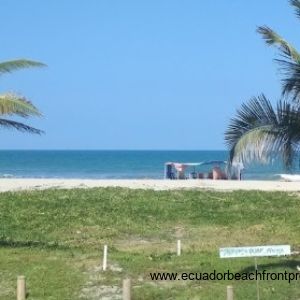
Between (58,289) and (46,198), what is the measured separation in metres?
11.7

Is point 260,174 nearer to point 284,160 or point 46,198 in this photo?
point 46,198

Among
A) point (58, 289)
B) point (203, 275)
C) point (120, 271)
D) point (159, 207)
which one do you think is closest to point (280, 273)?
point (203, 275)

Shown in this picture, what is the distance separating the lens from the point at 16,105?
11953 millimetres

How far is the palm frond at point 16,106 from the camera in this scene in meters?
11.9

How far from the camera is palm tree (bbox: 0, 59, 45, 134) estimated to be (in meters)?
11.9

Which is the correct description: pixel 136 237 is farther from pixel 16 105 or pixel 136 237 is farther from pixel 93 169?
pixel 93 169

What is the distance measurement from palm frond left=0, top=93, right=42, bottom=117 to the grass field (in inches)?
94.3

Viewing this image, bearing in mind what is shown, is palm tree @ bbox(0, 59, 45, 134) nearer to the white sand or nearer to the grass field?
the grass field

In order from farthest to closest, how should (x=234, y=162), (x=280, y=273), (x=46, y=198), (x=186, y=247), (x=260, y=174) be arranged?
(x=260, y=174)
(x=46, y=198)
(x=186, y=247)
(x=234, y=162)
(x=280, y=273)

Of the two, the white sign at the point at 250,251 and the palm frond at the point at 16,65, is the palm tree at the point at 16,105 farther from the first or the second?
the white sign at the point at 250,251

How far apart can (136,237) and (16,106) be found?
4973 mm

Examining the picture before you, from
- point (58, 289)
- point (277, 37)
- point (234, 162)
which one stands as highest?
point (277, 37)

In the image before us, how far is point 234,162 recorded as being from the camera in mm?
12969

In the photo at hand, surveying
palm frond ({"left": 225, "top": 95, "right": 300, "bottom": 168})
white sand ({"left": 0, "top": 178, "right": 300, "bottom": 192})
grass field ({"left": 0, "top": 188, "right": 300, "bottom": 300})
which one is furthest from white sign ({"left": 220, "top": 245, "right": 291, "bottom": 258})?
white sand ({"left": 0, "top": 178, "right": 300, "bottom": 192})
